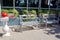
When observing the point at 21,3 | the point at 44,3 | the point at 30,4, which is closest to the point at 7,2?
the point at 21,3

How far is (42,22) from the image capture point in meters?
11.9

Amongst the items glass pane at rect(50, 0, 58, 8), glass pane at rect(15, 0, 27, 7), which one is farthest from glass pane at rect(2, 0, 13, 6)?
glass pane at rect(50, 0, 58, 8)

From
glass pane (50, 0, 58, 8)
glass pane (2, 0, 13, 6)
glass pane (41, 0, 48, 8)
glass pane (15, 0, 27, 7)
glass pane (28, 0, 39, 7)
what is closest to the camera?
glass pane (2, 0, 13, 6)

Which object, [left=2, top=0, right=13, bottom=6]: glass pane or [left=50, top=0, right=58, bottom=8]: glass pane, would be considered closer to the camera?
[left=2, top=0, right=13, bottom=6]: glass pane

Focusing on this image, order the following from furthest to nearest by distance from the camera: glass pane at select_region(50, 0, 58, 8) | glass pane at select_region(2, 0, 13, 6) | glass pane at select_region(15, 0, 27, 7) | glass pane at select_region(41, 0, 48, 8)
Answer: glass pane at select_region(50, 0, 58, 8) < glass pane at select_region(41, 0, 48, 8) < glass pane at select_region(15, 0, 27, 7) < glass pane at select_region(2, 0, 13, 6)

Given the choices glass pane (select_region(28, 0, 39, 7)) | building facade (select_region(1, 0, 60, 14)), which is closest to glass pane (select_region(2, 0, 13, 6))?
building facade (select_region(1, 0, 60, 14))

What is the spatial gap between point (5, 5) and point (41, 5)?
117 inches

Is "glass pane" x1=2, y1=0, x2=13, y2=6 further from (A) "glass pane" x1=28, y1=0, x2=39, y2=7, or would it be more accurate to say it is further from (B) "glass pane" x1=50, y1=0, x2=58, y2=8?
(B) "glass pane" x1=50, y1=0, x2=58, y2=8

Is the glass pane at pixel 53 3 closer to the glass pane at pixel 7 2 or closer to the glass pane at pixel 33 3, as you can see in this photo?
the glass pane at pixel 33 3

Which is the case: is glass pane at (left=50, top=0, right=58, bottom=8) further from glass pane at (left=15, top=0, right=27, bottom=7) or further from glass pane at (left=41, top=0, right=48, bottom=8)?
glass pane at (left=15, top=0, right=27, bottom=7)

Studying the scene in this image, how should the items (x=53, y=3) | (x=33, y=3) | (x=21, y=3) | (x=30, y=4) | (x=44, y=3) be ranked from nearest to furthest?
(x=21, y=3)
(x=30, y=4)
(x=33, y=3)
(x=44, y=3)
(x=53, y=3)

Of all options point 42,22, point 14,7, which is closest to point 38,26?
point 42,22

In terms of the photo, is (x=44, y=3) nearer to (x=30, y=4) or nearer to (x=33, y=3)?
(x=33, y=3)

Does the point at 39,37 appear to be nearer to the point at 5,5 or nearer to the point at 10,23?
the point at 10,23
